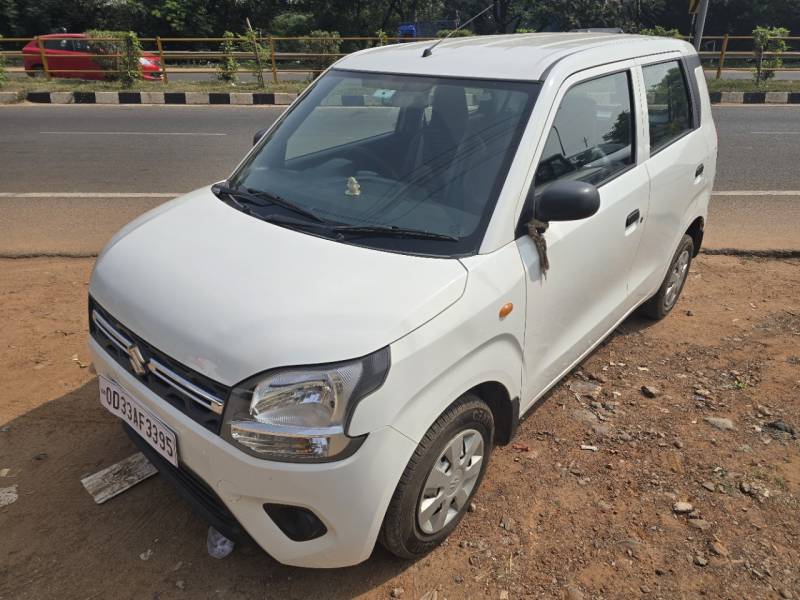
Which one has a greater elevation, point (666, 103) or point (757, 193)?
point (666, 103)

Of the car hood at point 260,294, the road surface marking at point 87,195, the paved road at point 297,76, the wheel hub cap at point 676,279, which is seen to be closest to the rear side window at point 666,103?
the wheel hub cap at point 676,279

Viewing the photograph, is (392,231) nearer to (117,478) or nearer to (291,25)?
(117,478)

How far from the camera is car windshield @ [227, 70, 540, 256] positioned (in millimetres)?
2389

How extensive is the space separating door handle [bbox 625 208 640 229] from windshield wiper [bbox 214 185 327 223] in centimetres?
157

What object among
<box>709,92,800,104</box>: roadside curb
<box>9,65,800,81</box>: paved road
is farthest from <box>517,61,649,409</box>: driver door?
<box>9,65,800,81</box>: paved road

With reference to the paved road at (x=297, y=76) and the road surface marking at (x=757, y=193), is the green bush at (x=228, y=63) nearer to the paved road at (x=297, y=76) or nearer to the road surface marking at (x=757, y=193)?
the paved road at (x=297, y=76)

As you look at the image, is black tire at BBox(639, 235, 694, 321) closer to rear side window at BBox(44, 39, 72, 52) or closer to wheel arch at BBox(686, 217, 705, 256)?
wheel arch at BBox(686, 217, 705, 256)

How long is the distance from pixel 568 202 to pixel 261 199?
51.1 inches

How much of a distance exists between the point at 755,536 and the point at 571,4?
31.5m

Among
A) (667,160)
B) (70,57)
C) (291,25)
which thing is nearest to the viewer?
(667,160)

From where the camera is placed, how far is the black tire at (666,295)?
13.3ft

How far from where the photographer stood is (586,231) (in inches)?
110

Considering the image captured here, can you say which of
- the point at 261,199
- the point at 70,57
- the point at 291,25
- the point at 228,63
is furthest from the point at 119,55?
the point at 261,199

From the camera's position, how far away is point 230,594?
7.39 feet
